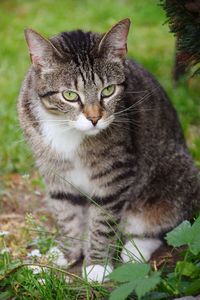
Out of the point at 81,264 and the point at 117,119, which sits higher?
the point at 117,119

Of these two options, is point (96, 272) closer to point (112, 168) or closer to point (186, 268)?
point (112, 168)

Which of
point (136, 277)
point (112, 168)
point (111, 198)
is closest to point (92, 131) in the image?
point (112, 168)

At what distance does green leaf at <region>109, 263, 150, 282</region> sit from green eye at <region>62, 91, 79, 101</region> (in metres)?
0.89

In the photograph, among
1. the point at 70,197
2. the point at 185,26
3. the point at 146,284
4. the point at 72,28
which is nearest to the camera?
the point at 146,284

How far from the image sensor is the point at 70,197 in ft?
11.3

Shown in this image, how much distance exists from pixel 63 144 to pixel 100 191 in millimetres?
322

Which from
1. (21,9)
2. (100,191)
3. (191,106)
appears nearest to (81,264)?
(100,191)

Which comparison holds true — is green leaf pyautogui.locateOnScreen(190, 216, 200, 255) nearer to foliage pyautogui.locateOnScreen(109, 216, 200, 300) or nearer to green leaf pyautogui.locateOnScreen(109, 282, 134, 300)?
foliage pyautogui.locateOnScreen(109, 216, 200, 300)

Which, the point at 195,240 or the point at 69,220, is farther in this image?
the point at 69,220

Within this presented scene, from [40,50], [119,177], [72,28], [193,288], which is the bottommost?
[193,288]

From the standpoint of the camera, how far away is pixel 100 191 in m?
3.21

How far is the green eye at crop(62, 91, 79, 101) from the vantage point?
291 centimetres

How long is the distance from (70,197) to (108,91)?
745mm

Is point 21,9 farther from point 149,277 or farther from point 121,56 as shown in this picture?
point 149,277
